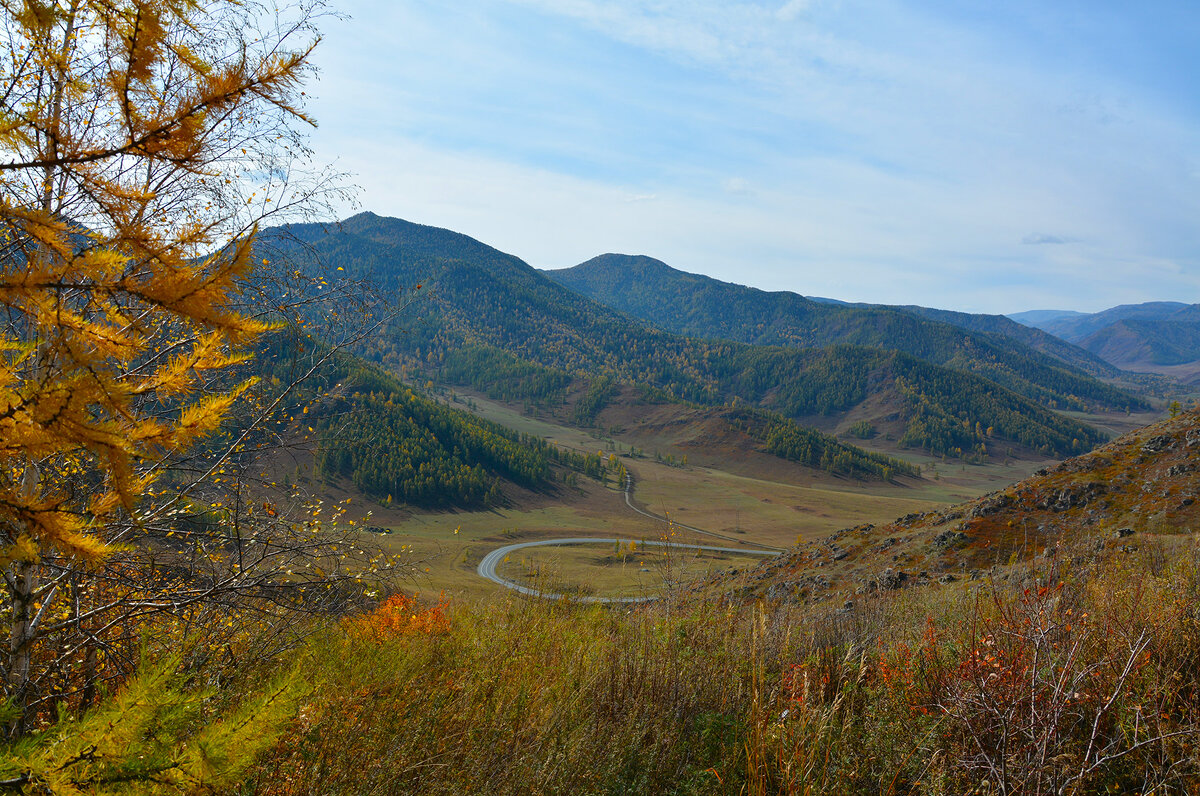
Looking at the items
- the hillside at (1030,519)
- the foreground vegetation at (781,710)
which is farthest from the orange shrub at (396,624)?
the hillside at (1030,519)

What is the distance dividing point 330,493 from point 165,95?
113 metres

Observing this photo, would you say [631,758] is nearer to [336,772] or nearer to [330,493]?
[336,772]

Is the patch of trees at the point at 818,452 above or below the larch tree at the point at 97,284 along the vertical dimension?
below

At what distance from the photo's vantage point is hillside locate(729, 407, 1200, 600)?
1823 centimetres

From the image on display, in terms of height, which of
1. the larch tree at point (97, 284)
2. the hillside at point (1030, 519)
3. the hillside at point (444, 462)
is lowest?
the hillside at point (444, 462)

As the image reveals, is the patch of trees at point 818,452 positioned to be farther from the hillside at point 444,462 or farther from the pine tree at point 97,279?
the pine tree at point 97,279

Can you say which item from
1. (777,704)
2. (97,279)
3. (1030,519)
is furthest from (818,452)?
(97,279)

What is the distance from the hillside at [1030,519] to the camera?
18.2m

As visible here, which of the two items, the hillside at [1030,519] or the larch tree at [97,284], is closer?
the larch tree at [97,284]

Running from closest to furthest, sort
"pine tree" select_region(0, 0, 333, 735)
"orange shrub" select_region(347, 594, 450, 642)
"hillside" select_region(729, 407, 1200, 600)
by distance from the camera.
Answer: "pine tree" select_region(0, 0, 333, 735)
"orange shrub" select_region(347, 594, 450, 642)
"hillside" select_region(729, 407, 1200, 600)

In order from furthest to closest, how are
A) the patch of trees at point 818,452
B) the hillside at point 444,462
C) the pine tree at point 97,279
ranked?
the patch of trees at point 818,452
the hillside at point 444,462
the pine tree at point 97,279

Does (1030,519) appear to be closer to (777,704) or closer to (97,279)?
(777,704)

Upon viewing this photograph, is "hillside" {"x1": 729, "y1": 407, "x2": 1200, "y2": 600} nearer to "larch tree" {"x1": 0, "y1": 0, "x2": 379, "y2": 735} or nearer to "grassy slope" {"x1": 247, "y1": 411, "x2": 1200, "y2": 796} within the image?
"grassy slope" {"x1": 247, "y1": 411, "x2": 1200, "y2": 796}

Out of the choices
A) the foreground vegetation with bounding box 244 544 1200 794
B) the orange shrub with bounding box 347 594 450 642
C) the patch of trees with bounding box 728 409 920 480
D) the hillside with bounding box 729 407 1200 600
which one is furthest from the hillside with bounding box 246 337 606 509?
the foreground vegetation with bounding box 244 544 1200 794
